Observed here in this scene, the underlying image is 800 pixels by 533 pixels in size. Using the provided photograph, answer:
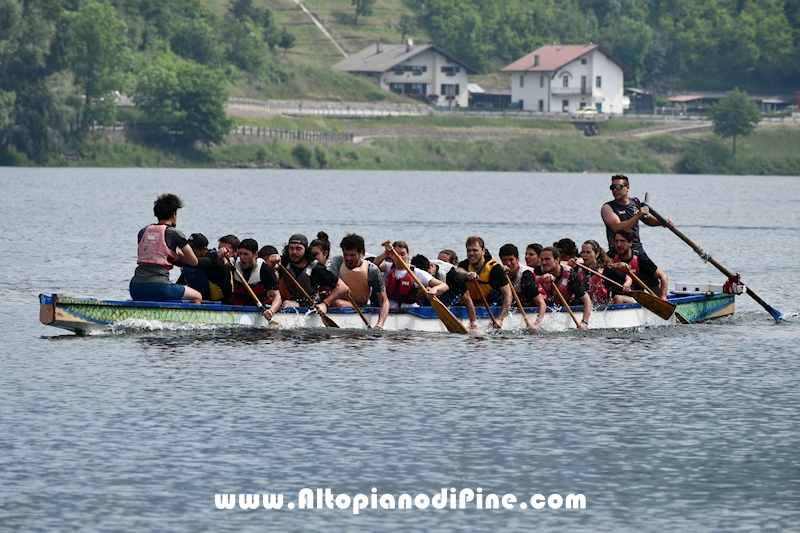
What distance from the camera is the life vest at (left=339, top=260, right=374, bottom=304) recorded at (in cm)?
2545

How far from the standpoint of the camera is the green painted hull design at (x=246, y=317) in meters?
23.9

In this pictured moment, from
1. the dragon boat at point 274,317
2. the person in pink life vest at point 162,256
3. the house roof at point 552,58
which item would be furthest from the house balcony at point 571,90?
the person in pink life vest at point 162,256

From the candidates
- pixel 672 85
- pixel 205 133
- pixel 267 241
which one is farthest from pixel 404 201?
pixel 672 85

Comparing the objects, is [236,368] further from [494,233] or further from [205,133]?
[205,133]

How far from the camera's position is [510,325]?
26312 millimetres

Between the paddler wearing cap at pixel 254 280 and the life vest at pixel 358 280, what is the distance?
4.37 ft

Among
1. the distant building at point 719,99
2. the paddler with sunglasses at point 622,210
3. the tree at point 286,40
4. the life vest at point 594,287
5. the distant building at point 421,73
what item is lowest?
the life vest at point 594,287

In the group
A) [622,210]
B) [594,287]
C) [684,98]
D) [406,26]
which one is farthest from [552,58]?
[622,210]

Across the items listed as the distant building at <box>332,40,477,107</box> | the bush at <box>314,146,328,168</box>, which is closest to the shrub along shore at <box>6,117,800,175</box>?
the bush at <box>314,146,328,168</box>

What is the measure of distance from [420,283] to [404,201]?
64.7 metres

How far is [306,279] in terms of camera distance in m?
25.3

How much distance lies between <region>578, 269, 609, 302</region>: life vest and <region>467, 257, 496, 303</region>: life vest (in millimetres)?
2503

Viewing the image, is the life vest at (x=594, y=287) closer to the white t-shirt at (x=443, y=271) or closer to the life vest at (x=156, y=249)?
the white t-shirt at (x=443, y=271)

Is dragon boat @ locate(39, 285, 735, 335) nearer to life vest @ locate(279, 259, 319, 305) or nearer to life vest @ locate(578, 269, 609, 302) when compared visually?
life vest @ locate(279, 259, 319, 305)
